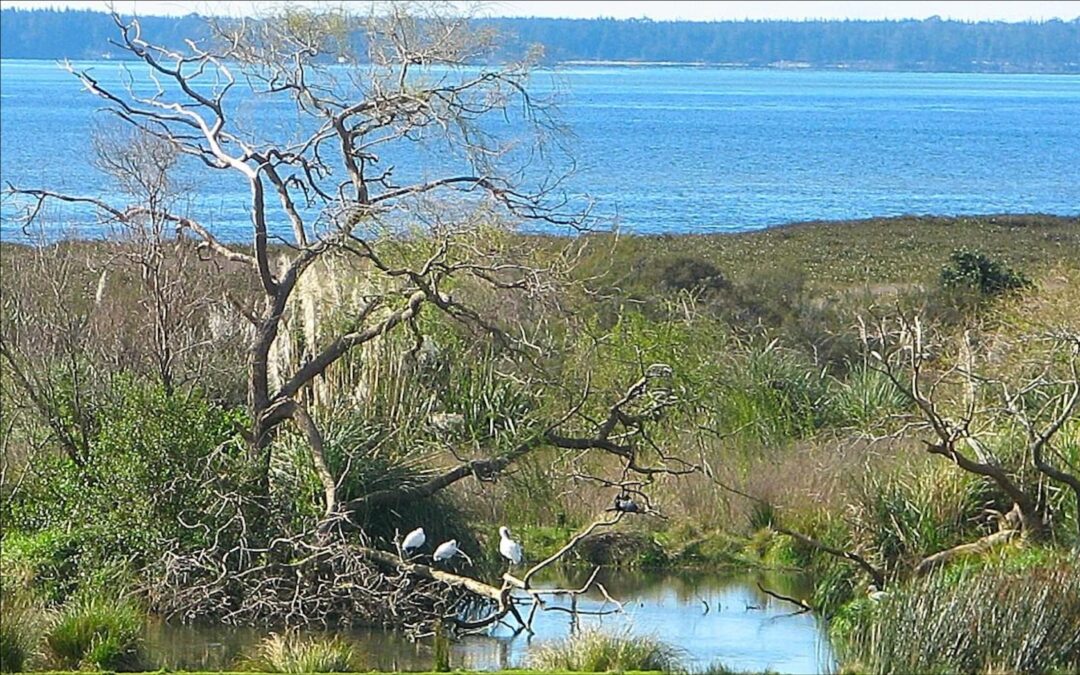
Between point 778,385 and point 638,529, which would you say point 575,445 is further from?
point 778,385

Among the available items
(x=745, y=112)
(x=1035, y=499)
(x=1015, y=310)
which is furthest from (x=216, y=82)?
(x=745, y=112)

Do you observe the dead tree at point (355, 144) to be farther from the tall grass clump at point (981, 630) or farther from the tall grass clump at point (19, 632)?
the tall grass clump at point (981, 630)

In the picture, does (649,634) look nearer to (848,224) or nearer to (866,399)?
(866,399)

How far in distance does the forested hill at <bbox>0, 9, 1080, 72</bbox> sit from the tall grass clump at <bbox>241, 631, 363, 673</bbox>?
5.50 m

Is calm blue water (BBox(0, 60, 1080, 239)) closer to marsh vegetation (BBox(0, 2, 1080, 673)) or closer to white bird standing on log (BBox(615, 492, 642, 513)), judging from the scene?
marsh vegetation (BBox(0, 2, 1080, 673))

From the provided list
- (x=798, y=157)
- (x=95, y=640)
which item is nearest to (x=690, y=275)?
(x=95, y=640)

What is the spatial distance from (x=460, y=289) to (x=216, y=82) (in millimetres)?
4824

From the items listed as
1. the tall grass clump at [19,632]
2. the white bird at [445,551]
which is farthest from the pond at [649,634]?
the tall grass clump at [19,632]

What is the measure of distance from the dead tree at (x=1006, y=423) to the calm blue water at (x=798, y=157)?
A: 4167 mm

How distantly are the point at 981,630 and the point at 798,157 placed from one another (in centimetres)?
4701

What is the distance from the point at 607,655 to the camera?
1061 cm

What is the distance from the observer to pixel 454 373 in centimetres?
1791

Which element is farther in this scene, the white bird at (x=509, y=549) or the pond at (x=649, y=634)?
the white bird at (x=509, y=549)

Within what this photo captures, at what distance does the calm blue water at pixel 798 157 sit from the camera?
24062 mm
